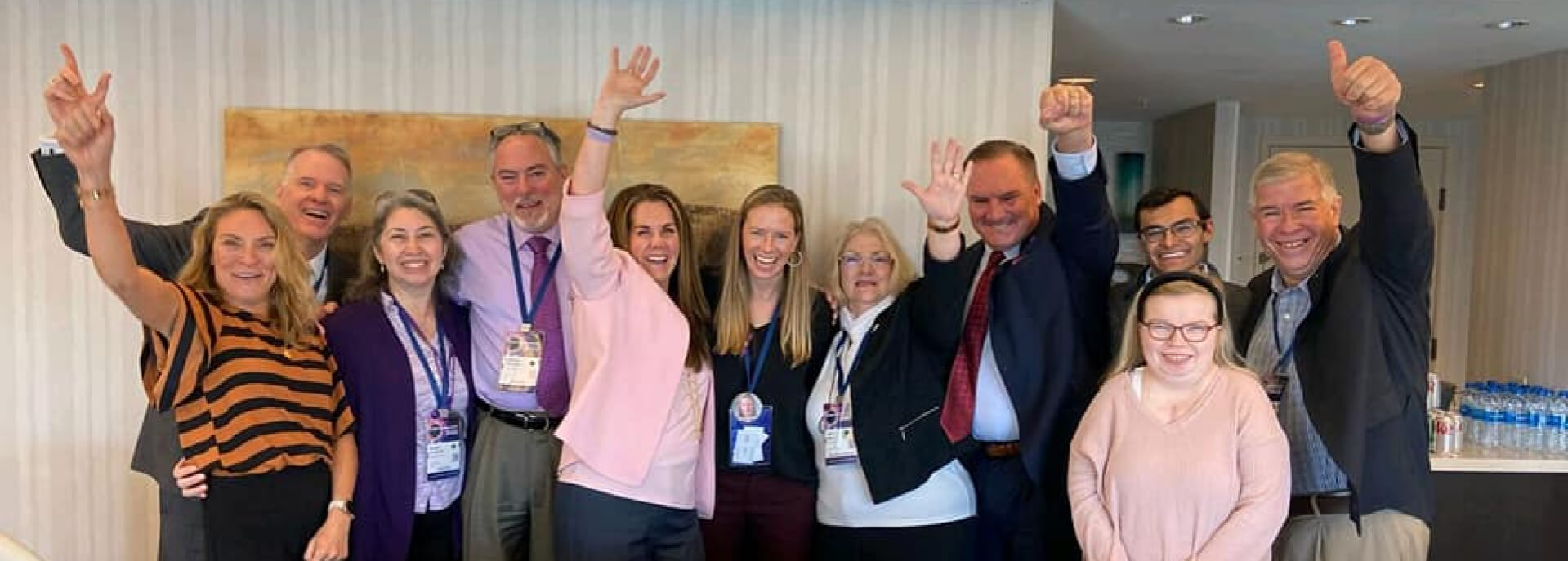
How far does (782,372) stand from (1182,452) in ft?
3.34

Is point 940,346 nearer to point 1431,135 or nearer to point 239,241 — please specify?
point 239,241

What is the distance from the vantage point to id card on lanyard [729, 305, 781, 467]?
2.67 metres

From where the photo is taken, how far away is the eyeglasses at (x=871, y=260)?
2.72 m

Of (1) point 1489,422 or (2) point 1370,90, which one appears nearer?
(2) point 1370,90

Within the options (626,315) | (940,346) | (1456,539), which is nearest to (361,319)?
(626,315)

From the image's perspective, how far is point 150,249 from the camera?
2807 mm

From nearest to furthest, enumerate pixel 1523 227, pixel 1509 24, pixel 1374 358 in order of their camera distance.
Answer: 1. pixel 1374 358
2. pixel 1509 24
3. pixel 1523 227

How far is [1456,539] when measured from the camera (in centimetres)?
377

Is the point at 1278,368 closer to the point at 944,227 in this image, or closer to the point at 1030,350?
the point at 1030,350

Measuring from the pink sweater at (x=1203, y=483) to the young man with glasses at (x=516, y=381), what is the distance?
146 cm

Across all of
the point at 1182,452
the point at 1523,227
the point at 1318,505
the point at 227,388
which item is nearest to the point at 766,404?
the point at 1182,452

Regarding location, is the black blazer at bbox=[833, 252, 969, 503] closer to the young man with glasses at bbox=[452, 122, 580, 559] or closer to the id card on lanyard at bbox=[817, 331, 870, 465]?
the id card on lanyard at bbox=[817, 331, 870, 465]

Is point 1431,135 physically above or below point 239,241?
above

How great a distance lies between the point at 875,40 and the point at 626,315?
5.88ft
